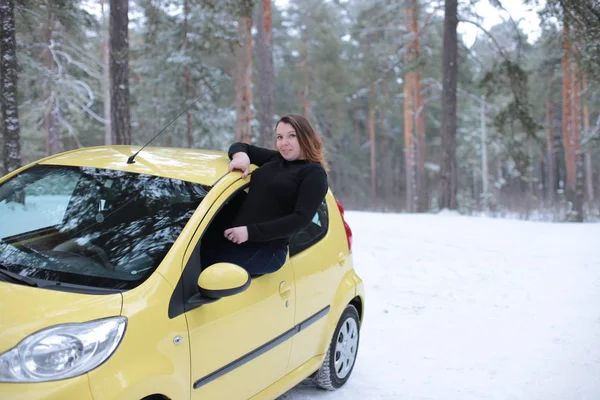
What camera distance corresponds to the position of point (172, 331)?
2881 millimetres

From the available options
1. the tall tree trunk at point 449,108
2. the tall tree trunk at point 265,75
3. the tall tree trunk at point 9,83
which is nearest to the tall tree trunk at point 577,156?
the tall tree trunk at point 449,108

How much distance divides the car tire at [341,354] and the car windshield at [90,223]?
71.4 inches

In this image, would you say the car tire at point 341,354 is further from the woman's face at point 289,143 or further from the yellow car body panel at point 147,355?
the yellow car body panel at point 147,355

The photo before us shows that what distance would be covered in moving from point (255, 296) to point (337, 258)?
1.26 meters

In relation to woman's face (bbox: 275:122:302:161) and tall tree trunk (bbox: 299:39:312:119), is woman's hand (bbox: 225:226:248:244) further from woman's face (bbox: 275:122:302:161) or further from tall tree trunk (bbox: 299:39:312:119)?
tall tree trunk (bbox: 299:39:312:119)

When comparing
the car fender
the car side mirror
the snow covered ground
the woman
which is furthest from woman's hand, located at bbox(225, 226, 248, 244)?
the snow covered ground

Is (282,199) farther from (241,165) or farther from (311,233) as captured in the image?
(311,233)

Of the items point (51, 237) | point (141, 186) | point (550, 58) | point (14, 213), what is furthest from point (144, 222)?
point (550, 58)

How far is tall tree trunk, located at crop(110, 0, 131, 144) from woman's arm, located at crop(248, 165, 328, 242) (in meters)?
7.91

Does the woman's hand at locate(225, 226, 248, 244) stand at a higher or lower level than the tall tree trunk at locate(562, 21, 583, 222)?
lower

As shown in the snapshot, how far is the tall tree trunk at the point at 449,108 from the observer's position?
1722 centimetres

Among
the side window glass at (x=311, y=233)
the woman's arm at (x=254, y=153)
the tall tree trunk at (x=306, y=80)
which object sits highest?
the tall tree trunk at (x=306, y=80)

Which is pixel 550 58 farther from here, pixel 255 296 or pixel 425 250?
pixel 255 296

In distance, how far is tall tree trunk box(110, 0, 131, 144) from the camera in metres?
11.0
